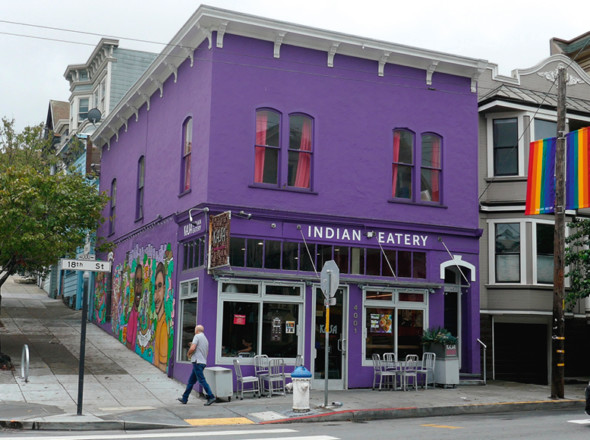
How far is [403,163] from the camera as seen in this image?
19.5 metres

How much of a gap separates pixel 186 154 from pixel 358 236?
16.1 feet

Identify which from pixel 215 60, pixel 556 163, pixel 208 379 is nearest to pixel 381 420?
pixel 208 379

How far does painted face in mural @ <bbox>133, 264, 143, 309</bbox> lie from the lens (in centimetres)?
2251

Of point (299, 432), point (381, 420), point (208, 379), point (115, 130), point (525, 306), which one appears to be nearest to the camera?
point (299, 432)

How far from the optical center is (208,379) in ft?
52.5

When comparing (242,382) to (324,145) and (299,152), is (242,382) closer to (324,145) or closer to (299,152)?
(299,152)

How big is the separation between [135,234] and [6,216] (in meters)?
5.38

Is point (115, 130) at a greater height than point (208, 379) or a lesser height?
greater

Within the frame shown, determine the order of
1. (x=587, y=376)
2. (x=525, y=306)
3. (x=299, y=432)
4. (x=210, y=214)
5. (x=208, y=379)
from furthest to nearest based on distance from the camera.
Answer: (x=587, y=376) < (x=525, y=306) < (x=210, y=214) < (x=208, y=379) < (x=299, y=432)

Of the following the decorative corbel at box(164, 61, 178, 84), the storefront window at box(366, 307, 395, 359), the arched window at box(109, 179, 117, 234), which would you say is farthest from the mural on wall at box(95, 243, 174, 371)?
the storefront window at box(366, 307, 395, 359)

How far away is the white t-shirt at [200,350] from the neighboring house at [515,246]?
9315mm

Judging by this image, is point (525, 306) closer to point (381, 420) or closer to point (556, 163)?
point (556, 163)

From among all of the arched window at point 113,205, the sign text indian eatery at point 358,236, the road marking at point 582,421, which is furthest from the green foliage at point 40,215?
the road marking at point 582,421

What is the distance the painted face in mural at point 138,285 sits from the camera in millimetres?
22509
